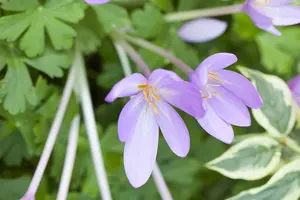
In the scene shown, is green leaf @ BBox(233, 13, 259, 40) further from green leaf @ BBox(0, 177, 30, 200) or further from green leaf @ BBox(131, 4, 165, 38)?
green leaf @ BBox(0, 177, 30, 200)

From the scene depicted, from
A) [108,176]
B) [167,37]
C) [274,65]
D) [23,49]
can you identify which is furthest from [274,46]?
[23,49]

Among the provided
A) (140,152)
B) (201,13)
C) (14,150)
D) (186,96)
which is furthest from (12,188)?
(201,13)

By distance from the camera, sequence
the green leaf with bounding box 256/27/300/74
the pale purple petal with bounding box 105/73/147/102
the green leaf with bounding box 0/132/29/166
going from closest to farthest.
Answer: the pale purple petal with bounding box 105/73/147/102, the green leaf with bounding box 0/132/29/166, the green leaf with bounding box 256/27/300/74

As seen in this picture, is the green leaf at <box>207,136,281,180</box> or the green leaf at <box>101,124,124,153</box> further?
the green leaf at <box>101,124,124,153</box>

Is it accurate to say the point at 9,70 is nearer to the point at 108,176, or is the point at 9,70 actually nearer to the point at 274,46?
the point at 108,176

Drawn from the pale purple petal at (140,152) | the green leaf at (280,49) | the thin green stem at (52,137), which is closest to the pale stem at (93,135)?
the thin green stem at (52,137)

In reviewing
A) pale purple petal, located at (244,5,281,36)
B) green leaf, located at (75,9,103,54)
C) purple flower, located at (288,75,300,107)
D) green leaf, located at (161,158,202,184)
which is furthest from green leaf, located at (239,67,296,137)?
green leaf, located at (75,9,103,54)
